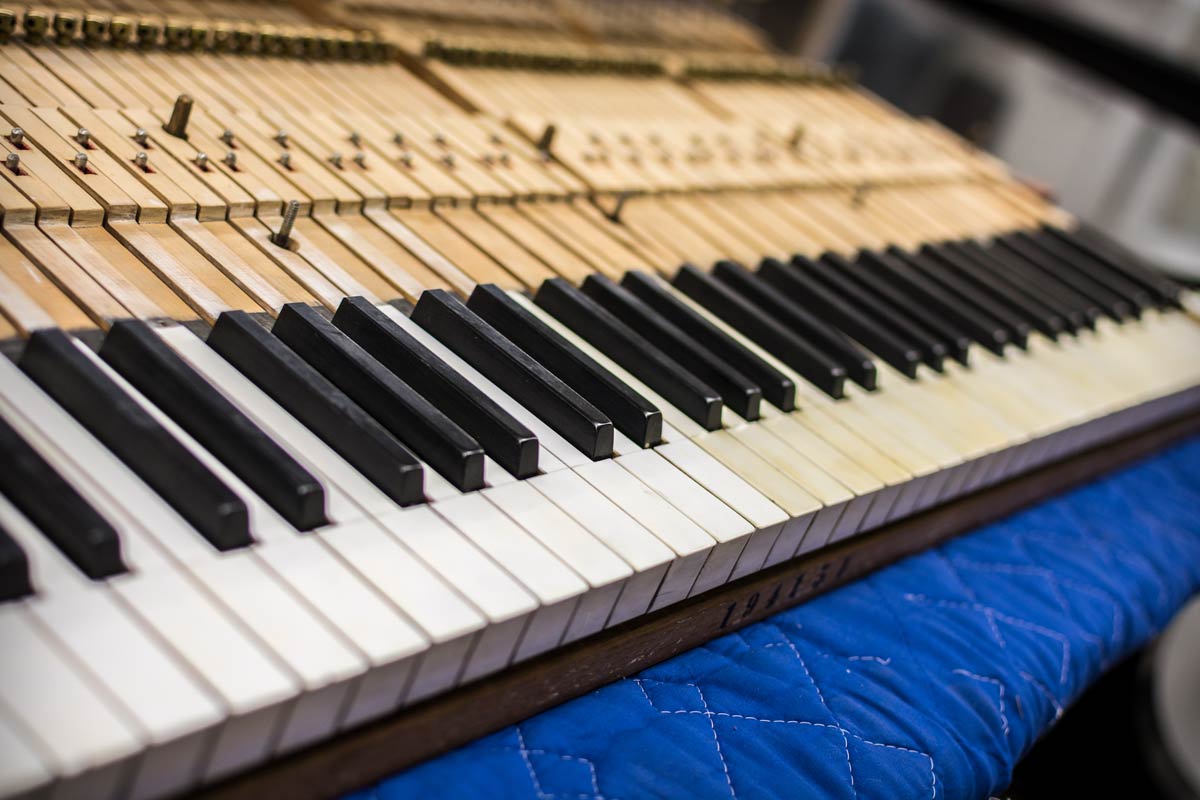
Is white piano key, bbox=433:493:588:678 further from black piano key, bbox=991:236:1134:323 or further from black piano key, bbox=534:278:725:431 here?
black piano key, bbox=991:236:1134:323

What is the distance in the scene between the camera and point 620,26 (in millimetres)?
3977

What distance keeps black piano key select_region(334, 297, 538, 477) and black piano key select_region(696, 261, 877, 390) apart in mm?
859

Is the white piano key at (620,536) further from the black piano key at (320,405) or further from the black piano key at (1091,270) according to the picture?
the black piano key at (1091,270)

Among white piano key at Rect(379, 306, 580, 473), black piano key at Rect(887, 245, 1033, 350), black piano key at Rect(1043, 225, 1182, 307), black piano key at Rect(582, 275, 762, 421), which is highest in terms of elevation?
black piano key at Rect(1043, 225, 1182, 307)

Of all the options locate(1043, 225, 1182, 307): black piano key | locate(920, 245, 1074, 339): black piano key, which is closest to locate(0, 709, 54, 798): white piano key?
locate(920, 245, 1074, 339): black piano key

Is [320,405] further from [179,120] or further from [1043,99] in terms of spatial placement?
[1043,99]

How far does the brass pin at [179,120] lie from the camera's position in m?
1.95

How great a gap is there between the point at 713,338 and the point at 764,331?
171mm

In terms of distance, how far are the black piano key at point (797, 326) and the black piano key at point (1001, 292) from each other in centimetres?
75

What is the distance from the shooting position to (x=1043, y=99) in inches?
228

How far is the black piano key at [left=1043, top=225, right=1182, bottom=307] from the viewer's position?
12.4 feet

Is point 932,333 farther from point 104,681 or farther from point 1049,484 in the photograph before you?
point 104,681

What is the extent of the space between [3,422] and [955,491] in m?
1.70

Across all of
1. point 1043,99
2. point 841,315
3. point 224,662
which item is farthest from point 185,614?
point 1043,99
